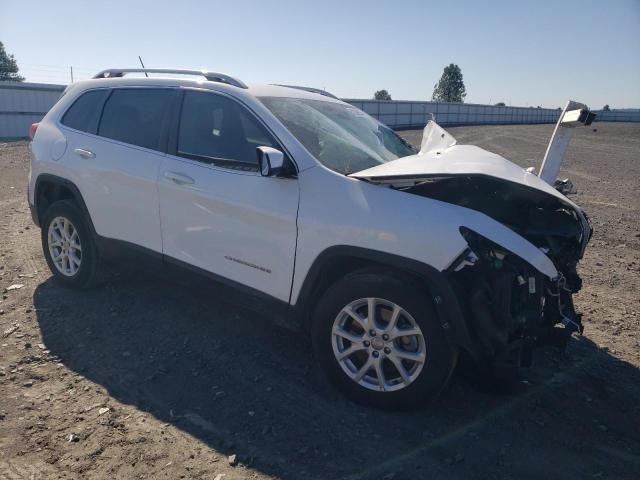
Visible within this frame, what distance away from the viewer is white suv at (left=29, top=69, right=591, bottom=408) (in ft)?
9.53

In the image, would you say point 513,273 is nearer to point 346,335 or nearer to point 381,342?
point 381,342

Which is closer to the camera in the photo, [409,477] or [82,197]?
[409,477]

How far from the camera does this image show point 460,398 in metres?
3.39

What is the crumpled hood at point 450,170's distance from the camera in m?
3.03

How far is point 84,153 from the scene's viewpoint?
443cm

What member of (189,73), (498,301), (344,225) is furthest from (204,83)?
(498,301)

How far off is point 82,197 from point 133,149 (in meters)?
0.74

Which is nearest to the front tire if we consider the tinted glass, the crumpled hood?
the crumpled hood

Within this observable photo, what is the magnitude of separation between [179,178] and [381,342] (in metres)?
1.84

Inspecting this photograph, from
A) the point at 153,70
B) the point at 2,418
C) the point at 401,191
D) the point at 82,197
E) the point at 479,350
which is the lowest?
the point at 2,418

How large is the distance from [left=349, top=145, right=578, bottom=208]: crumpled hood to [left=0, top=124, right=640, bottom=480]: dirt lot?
1360 millimetres

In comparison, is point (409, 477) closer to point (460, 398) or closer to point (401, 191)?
point (460, 398)

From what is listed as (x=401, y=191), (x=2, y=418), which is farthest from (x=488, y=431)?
(x=2, y=418)

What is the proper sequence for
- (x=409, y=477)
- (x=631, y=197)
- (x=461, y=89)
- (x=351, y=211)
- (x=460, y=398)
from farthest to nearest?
1. (x=461, y=89)
2. (x=631, y=197)
3. (x=460, y=398)
4. (x=351, y=211)
5. (x=409, y=477)
